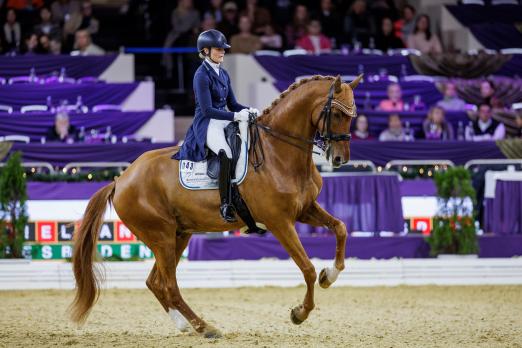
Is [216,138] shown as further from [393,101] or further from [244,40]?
[244,40]

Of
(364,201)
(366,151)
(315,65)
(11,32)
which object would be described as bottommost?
(364,201)

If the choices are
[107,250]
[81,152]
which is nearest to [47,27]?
[81,152]

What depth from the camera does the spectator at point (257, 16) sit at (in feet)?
63.3

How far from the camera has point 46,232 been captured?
1271 cm

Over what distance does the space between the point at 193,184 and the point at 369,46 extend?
38.9 ft

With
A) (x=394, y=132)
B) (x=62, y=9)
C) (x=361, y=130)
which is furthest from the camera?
(x=62, y=9)

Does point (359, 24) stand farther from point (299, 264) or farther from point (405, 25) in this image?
point (299, 264)

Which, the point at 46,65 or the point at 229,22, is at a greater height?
the point at 229,22

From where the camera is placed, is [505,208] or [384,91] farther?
[384,91]

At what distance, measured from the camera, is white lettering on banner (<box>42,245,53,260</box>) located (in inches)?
498

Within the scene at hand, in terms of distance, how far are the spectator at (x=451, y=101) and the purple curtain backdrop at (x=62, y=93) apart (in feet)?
18.2

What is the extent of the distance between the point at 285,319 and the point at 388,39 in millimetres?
11114

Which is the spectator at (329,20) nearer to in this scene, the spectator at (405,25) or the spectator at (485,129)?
the spectator at (405,25)

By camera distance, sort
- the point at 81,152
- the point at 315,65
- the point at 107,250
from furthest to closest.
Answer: the point at 315,65
the point at 81,152
the point at 107,250
